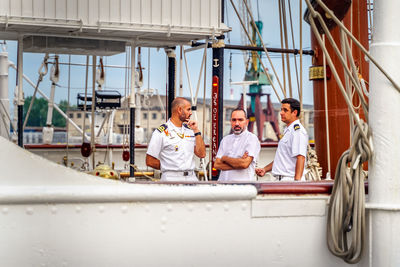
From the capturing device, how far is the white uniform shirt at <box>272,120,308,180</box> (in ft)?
21.9

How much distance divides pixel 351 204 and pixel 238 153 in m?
2.47

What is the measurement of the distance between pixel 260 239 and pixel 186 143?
8.03 feet

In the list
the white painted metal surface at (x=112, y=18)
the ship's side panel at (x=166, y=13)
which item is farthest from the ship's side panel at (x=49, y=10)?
the ship's side panel at (x=166, y=13)

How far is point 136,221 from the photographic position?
12.8 feet

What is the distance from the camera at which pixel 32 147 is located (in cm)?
1243

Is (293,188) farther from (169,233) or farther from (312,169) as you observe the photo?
(312,169)

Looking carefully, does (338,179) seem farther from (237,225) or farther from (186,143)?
(186,143)

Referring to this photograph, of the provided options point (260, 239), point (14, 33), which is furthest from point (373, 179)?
point (14, 33)

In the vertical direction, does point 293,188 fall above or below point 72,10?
below

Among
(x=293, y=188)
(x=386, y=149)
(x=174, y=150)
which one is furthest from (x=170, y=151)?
(x=386, y=149)

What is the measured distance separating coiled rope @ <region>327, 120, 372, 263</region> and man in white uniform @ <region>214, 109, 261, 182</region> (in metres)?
2.11

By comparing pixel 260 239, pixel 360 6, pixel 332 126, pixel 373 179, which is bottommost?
pixel 260 239

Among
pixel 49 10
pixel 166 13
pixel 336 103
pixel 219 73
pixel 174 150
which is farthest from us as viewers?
pixel 336 103

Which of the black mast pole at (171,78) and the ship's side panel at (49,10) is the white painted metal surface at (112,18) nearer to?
the ship's side panel at (49,10)
